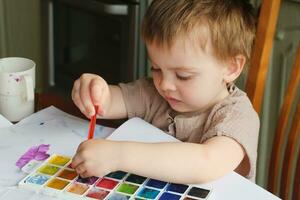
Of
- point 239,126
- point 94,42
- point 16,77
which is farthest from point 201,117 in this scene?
point 94,42

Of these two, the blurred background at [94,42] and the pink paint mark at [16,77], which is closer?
the pink paint mark at [16,77]

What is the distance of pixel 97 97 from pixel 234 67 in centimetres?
25

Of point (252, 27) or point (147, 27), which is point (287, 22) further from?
point (147, 27)

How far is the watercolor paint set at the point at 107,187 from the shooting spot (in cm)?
75

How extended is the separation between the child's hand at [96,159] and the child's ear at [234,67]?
0.90ft

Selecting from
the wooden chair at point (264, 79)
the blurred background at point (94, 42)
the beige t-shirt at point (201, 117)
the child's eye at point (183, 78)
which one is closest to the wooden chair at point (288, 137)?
the wooden chair at point (264, 79)

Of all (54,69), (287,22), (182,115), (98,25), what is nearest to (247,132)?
(182,115)

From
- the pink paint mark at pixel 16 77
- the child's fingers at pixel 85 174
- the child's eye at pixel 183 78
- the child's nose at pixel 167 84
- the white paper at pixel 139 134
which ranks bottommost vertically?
the white paper at pixel 139 134

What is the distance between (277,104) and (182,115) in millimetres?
696

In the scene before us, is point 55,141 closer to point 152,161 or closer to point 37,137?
point 37,137

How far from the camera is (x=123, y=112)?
105 centimetres

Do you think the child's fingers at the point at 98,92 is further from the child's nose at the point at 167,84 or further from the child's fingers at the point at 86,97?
the child's nose at the point at 167,84

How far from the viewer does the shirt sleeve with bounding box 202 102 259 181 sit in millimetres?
873

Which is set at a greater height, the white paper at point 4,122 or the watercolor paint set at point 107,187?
the watercolor paint set at point 107,187
